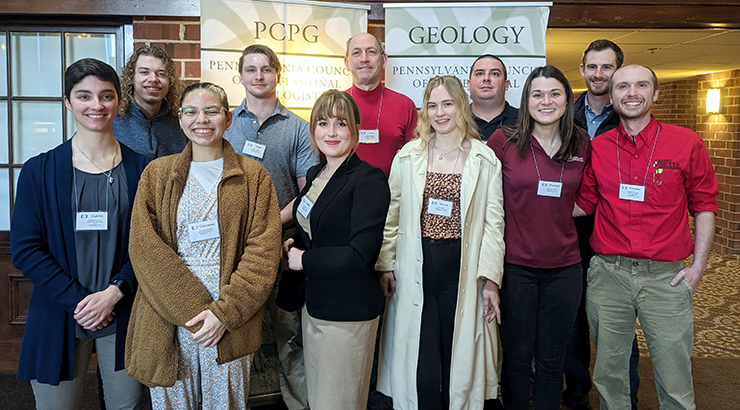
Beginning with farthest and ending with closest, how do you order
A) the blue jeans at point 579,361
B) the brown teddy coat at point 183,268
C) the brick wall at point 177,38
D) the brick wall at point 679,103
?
the brick wall at point 679,103, the brick wall at point 177,38, the blue jeans at point 579,361, the brown teddy coat at point 183,268

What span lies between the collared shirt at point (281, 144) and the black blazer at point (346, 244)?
2.19 feet

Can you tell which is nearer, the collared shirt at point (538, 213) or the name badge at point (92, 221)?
the name badge at point (92, 221)

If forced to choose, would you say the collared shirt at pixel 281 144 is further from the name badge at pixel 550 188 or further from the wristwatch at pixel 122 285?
the name badge at pixel 550 188

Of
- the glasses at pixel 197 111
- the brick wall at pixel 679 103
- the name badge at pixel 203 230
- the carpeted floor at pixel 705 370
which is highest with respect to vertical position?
the brick wall at pixel 679 103

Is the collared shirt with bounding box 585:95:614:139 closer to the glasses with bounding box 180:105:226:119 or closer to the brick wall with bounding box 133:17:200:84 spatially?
the glasses with bounding box 180:105:226:119

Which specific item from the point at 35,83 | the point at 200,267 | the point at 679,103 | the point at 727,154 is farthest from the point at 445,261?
the point at 679,103

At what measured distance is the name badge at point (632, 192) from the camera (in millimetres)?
2246

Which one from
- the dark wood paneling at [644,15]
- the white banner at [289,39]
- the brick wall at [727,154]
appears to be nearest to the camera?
the white banner at [289,39]

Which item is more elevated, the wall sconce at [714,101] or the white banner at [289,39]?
the wall sconce at [714,101]

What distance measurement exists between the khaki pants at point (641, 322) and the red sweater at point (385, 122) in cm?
122

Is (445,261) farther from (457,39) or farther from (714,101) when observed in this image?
(714,101)

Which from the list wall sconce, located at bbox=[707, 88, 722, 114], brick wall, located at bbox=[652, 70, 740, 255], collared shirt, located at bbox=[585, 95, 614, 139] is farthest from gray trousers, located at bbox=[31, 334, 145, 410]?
wall sconce, located at bbox=[707, 88, 722, 114]

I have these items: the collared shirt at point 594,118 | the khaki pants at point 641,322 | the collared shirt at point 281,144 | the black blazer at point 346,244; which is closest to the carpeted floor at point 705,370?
the khaki pants at point 641,322

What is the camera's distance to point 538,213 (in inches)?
89.7
